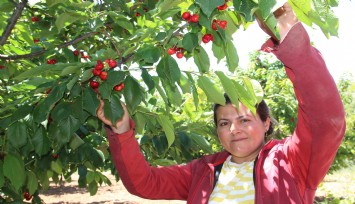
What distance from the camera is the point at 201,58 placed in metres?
1.84

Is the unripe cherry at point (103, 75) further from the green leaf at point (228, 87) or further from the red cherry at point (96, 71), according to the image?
the green leaf at point (228, 87)

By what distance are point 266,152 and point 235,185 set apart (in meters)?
0.21

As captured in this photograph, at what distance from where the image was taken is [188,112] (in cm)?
317

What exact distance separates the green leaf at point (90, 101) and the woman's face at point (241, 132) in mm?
639

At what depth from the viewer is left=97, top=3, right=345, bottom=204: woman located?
1.47 metres

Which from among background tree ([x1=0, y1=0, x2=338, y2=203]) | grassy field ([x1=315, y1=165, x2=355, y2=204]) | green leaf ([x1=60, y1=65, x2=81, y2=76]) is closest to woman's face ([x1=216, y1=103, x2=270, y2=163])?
background tree ([x1=0, y1=0, x2=338, y2=203])

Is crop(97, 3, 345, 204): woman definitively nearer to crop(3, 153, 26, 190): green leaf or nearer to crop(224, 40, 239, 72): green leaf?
crop(224, 40, 239, 72): green leaf

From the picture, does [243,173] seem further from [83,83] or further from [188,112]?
[188,112]

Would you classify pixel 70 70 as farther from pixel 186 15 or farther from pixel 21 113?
pixel 186 15

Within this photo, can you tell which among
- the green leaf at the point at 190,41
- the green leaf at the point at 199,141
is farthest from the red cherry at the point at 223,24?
the green leaf at the point at 199,141

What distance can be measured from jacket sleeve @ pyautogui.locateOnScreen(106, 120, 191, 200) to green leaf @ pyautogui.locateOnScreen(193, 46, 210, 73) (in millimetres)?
468

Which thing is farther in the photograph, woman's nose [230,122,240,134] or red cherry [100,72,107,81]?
woman's nose [230,122,240,134]

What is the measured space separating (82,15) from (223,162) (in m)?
0.99

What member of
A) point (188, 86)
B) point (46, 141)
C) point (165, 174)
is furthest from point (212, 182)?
point (46, 141)
